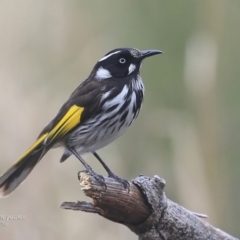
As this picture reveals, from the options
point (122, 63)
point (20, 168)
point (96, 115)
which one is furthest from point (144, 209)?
point (122, 63)

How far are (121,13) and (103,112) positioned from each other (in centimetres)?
233

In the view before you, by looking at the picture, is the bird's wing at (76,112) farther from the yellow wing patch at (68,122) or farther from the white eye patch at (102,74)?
the white eye patch at (102,74)

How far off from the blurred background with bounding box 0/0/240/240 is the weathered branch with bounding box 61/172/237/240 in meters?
1.51

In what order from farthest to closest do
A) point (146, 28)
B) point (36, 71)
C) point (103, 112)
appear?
point (146, 28)
point (36, 71)
point (103, 112)

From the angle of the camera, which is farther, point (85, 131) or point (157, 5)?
point (157, 5)

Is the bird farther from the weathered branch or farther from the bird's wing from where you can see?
the weathered branch

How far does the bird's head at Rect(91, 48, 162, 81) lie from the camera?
512cm

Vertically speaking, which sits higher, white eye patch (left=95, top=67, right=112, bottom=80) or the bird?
white eye patch (left=95, top=67, right=112, bottom=80)

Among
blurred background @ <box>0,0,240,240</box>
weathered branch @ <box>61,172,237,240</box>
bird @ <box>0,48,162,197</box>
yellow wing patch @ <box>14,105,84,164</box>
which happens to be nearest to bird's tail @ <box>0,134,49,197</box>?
bird @ <box>0,48,162,197</box>

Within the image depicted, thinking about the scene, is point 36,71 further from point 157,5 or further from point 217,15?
point 217,15

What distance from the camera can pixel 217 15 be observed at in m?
6.75

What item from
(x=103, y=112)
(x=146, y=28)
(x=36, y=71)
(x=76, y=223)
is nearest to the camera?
(x=103, y=112)

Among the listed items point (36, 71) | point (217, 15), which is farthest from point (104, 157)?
point (217, 15)

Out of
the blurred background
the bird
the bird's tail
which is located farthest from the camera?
the blurred background
